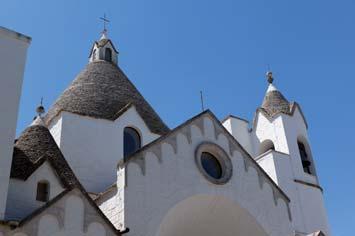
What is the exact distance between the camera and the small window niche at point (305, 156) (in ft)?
78.8

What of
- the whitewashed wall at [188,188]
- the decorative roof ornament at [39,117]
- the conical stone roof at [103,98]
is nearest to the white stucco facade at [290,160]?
the conical stone roof at [103,98]

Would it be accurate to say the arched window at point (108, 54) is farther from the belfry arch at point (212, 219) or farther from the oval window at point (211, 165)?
the belfry arch at point (212, 219)

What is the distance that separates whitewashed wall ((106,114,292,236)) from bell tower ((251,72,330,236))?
17.4 feet

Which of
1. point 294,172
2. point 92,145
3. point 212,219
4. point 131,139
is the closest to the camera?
point 212,219

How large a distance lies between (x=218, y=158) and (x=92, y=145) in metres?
5.91

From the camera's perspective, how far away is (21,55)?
1390 cm

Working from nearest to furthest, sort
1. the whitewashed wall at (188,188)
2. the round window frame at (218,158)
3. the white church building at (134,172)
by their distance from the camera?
the white church building at (134,172) < the whitewashed wall at (188,188) < the round window frame at (218,158)

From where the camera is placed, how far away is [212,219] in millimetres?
16016

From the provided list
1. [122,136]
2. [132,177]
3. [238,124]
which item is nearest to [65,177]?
[132,177]

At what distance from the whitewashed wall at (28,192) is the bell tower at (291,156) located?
35.6 feet

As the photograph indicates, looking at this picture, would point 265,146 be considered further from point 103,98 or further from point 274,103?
point 103,98

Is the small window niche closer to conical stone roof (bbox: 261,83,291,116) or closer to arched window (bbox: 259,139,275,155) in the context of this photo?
arched window (bbox: 259,139,275,155)

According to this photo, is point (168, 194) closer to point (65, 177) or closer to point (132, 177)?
point (132, 177)

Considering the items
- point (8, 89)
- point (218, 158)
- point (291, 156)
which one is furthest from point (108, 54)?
point (8, 89)
